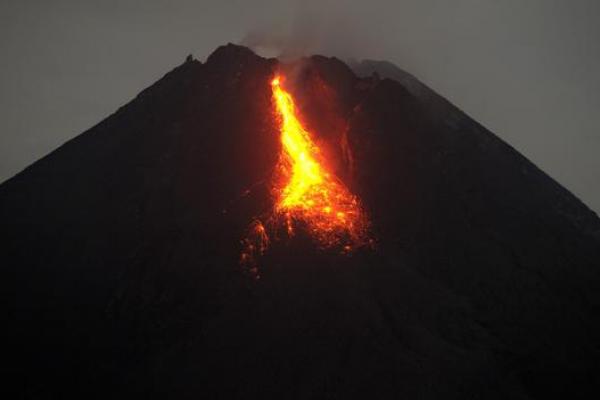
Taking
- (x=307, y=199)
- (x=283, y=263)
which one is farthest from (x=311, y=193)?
(x=283, y=263)

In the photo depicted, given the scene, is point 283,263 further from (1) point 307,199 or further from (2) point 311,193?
(2) point 311,193

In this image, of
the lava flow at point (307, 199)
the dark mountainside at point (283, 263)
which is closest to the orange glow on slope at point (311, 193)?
the lava flow at point (307, 199)

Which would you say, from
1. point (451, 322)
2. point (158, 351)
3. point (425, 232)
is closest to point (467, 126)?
point (425, 232)

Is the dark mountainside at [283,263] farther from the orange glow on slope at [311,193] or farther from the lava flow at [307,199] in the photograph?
the orange glow on slope at [311,193]

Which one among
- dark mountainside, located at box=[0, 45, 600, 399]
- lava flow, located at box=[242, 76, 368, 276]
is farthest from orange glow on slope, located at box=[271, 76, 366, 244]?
dark mountainside, located at box=[0, 45, 600, 399]

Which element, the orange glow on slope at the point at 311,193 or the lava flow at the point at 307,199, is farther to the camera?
the orange glow on slope at the point at 311,193

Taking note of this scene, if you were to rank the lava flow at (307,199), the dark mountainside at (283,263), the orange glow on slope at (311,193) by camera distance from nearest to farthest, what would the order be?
the dark mountainside at (283,263) < the lava flow at (307,199) < the orange glow on slope at (311,193)

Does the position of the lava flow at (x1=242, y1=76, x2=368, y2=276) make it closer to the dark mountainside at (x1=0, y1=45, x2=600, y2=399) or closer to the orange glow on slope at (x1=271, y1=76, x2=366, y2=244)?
the orange glow on slope at (x1=271, y1=76, x2=366, y2=244)
